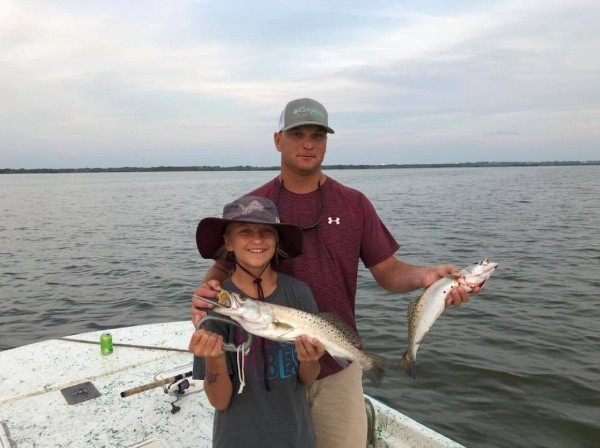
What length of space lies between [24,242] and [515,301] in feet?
75.1

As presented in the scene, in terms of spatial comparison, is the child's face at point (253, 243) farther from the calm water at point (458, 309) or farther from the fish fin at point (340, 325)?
the calm water at point (458, 309)

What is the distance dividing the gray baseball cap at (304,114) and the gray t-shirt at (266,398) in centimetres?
126

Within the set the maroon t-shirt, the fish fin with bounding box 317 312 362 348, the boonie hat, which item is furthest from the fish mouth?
the maroon t-shirt

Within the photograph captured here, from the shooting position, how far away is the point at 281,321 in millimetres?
3080

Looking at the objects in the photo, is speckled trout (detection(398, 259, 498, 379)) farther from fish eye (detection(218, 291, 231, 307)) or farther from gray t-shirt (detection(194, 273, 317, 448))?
fish eye (detection(218, 291, 231, 307))

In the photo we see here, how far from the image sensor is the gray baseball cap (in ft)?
12.0

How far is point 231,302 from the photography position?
300 cm

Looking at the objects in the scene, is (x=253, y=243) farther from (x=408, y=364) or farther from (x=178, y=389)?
(x=178, y=389)

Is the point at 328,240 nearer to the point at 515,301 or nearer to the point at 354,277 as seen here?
the point at 354,277

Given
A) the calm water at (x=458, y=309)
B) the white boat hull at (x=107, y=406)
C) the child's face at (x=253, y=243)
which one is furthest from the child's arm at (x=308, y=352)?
the calm water at (x=458, y=309)

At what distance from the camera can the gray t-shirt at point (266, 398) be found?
10.4ft

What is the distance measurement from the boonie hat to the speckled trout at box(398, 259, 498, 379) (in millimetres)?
1065

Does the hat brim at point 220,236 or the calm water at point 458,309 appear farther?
the calm water at point 458,309

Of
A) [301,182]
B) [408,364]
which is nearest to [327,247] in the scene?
[301,182]
